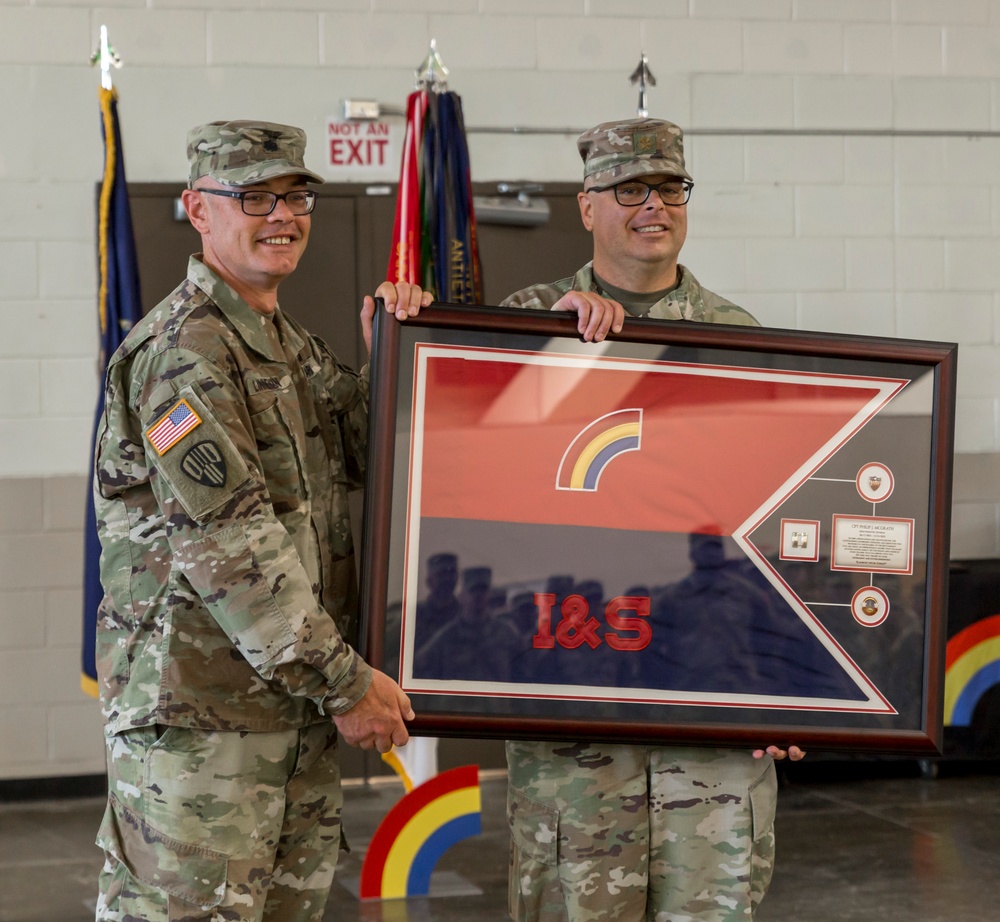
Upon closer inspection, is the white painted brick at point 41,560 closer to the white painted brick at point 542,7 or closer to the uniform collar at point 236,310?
the white painted brick at point 542,7

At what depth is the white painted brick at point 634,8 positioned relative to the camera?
15.7 ft

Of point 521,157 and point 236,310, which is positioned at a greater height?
point 521,157

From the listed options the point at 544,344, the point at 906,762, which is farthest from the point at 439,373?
the point at 906,762

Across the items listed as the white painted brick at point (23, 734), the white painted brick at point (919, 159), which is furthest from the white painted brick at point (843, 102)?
the white painted brick at point (23, 734)

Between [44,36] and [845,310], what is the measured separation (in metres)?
3.20

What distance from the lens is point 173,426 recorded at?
1771 millimetres

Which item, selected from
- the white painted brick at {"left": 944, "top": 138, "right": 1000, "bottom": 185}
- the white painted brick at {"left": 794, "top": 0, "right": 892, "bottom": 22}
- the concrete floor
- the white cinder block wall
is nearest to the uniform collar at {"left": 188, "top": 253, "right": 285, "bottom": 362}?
the concrete floor

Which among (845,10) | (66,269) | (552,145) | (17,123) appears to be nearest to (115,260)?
(66,269)

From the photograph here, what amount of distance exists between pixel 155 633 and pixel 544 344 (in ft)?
2.54

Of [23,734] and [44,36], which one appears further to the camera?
[23,734]

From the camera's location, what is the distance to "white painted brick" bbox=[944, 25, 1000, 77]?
504 centimetres

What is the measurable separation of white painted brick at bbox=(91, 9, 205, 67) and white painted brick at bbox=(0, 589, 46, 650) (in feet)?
6.48

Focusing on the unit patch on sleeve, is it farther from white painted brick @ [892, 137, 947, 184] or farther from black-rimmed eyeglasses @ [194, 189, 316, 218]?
white painted brick @ [892, 137, 947, 184]

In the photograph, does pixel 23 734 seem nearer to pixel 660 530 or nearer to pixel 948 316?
pixel 660 530
